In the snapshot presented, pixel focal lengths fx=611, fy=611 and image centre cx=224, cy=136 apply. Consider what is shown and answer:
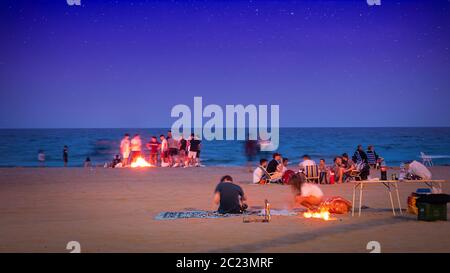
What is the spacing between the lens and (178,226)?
10539 millimetres

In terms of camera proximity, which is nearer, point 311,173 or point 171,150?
point 311,173

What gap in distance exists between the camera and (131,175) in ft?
71.9

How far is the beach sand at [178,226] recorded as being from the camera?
8.81 metres

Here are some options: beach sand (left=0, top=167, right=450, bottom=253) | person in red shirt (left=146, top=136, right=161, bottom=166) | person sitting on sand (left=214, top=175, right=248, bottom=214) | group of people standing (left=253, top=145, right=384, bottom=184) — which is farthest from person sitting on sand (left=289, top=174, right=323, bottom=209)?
person in red shirt (left=146, top=136, right=161, bottom=166)

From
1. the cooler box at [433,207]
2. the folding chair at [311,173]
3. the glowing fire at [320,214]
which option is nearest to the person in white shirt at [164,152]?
the folding chair at [311,173]

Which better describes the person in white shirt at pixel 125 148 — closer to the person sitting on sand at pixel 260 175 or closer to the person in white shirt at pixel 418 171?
the person sitting on sand at pixel 260 175

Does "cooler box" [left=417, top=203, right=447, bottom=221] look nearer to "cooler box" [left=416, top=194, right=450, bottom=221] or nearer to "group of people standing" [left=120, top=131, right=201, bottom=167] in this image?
"cooler box" [left=416, top=194, right=450, bottom=221]

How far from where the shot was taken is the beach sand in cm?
881

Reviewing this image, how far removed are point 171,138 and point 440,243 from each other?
62.1ft

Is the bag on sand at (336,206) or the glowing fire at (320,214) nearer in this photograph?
the glowing fire at (320,214)

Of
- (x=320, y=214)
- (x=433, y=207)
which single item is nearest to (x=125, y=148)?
(x=320, y=214)

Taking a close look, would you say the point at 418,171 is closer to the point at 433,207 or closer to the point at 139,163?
the point at 433,207
